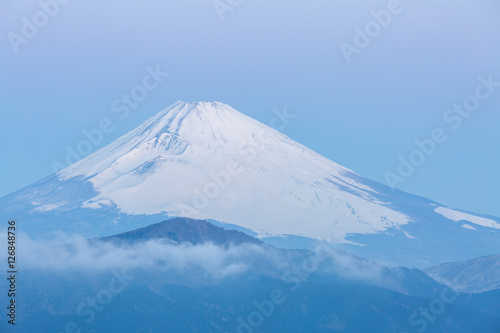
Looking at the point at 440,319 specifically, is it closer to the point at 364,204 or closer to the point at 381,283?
the point at 381,283

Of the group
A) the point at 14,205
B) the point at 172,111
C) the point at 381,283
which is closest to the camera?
the point at 381,283

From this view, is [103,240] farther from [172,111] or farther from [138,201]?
[172,111]

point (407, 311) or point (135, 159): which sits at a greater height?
point (135, 159)

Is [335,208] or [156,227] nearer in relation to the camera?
[156,227]

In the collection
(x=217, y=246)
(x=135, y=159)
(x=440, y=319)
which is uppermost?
(x=135, y=159)

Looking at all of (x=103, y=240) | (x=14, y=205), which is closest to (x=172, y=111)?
(x=14, y=205)

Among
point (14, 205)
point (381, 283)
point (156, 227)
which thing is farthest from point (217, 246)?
point (14, 205)

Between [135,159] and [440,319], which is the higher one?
[135,159]

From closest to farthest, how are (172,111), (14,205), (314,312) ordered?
1. (314,312)
2. (14,205)
3. (172,111)

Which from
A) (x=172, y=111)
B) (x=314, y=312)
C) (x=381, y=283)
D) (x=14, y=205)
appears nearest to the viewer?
(x=314, y=312)
